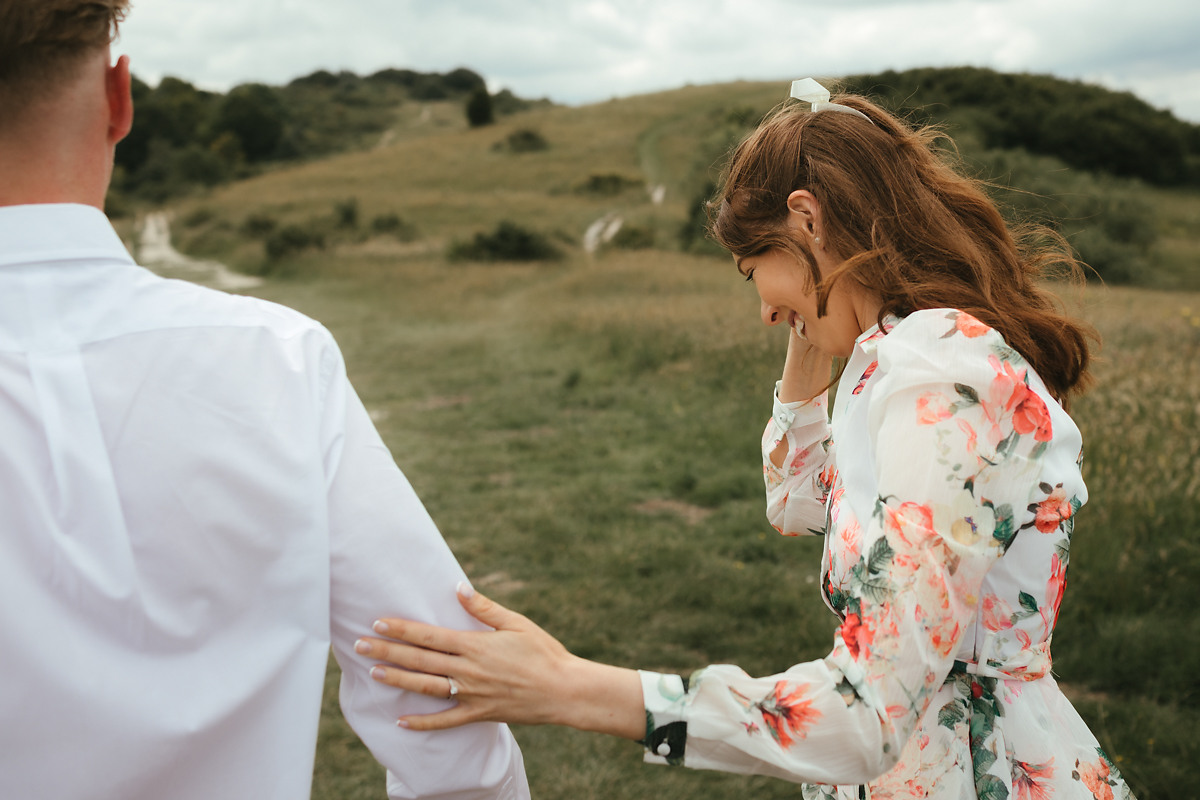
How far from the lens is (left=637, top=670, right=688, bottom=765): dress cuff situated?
1.30 m

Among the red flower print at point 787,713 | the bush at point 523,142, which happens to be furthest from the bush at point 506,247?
the bush at point 523,142

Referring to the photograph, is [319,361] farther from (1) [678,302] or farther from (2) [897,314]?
(1) [678,302]

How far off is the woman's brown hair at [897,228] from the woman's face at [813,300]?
0.02 meters

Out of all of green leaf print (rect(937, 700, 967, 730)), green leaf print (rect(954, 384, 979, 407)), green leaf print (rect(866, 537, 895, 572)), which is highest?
green leaf print (rect(954, 384, 979, 407))

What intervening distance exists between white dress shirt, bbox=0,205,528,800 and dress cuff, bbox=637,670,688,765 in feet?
1.53

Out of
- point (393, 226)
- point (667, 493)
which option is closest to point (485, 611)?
point (667, 493)

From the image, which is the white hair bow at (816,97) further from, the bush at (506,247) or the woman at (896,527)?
the bush at (506,247)

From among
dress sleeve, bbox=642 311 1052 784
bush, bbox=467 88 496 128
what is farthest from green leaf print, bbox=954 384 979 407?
bush, bbox=467 88 496 128

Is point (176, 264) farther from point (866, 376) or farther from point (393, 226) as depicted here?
point (866, 376)

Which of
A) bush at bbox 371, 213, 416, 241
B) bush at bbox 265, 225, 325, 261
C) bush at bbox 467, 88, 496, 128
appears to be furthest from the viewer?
bush at bbox 467, 88, 496, 128

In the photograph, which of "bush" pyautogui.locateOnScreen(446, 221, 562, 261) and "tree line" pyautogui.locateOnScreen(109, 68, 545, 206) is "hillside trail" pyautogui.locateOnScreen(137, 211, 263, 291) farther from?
"tree line" pyautogui.locateOnScreen(109, 68, 545, 206)

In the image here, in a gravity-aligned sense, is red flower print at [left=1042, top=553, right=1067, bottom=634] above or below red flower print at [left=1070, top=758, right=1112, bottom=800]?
above

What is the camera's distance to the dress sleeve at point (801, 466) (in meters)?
2.15

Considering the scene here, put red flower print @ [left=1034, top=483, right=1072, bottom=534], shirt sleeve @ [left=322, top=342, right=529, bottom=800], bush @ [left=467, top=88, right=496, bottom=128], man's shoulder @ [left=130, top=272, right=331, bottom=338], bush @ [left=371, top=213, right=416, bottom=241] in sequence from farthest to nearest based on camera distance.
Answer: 1. bush @ [left=467, top=88, right=496, bottom=128]
2. bush @ [left=371, top=213, right=416, bottom=241]
3. red flower print @ [left=1034, top=483, right=1072, bottom=534]
4. shirt sleeve @ [left=322, top=342, right=529, bottom=800]
5. man's shoulder @ [left=130, top=272, right=331, bottom=338]
